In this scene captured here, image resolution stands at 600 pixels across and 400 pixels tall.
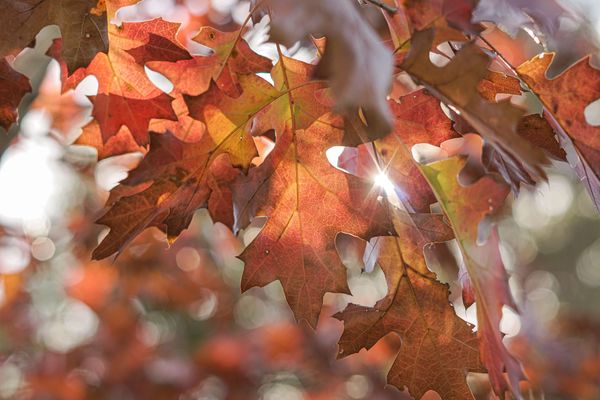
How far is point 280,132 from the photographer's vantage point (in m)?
1.14

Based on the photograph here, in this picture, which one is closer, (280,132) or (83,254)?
(280,132)

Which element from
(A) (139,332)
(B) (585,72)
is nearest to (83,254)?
(A) (139,332)

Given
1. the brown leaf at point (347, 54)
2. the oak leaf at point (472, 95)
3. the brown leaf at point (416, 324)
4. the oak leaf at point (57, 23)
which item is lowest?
the brown leaf at point (416, 324)

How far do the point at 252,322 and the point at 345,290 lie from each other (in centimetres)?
904

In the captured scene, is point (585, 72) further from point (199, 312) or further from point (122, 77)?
point (199, 312)

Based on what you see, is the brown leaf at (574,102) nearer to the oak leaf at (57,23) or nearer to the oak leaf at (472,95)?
the oak leaf at (472,95)

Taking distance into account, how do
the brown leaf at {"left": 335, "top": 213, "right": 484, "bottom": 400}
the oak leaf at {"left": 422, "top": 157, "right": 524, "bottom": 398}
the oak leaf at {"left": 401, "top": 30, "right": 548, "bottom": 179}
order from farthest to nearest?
the brown leaf at {"left": 335, "top": 213, "right": 484, "bottom": 400} < the oak leaf at {"left": 422, "top": 157, "right": 524, "bottom": 398} < the oak leaf at {"left": 401, "top": 30, "right": 548, "bottom": 179}

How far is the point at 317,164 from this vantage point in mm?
1140

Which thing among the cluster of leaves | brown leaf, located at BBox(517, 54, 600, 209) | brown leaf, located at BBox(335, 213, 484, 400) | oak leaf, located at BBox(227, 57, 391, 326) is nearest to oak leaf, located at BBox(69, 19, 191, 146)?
the cluster of leaves

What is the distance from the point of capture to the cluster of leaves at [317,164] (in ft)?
3.27

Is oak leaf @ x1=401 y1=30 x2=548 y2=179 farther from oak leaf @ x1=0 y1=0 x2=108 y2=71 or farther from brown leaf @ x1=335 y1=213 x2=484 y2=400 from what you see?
oak leaf @ x1=0 y1=0 x2=108 y2=71

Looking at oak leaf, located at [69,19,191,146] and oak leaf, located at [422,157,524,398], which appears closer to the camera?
oak leaf, located at [422,157,524,398]

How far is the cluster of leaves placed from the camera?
100cm

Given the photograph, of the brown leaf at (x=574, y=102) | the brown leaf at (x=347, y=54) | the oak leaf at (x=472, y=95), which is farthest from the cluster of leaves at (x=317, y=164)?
the brown leaf at (x=347, y=54)
